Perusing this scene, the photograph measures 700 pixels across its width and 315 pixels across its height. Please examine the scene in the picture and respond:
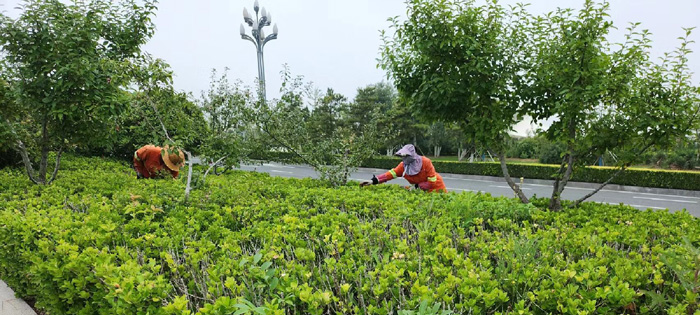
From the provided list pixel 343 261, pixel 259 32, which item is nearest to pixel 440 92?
pixel 343 261

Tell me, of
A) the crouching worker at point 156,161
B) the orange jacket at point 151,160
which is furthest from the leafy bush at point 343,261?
the orange jacket at point 151,160

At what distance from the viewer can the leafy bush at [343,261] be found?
1.75 meters

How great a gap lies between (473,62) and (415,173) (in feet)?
6.27

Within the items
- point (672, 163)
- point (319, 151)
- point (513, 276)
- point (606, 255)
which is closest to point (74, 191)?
point (319, 151)

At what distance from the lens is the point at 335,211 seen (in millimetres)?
3486

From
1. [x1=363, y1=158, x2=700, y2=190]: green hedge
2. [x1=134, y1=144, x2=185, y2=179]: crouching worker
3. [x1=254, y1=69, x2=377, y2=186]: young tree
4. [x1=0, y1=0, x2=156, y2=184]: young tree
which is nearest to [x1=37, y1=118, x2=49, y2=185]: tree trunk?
[x1=0, y1=0, x2=156, y2=184]: young tree

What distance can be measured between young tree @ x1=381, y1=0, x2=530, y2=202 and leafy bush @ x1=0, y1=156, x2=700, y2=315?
51.6 inches

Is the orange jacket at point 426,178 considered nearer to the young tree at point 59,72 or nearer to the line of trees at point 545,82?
the line of trees at point 545,82

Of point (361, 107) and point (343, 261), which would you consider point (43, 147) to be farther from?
point (361, 107)

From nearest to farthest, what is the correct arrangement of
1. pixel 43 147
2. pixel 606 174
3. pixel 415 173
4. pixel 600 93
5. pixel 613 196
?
1. pixel 600 93
2. pixel 43 147
3. pixel 415 173
4. pixel 613 196
5. pixel 606 174

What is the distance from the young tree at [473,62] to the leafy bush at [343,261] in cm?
131

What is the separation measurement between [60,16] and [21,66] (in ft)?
2.87

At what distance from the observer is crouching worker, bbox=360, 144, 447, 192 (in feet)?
19.0

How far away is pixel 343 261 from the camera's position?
89.7 inches
